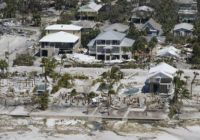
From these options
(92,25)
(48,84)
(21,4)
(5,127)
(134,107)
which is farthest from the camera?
(21,4)

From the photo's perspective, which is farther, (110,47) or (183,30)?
(183,30)

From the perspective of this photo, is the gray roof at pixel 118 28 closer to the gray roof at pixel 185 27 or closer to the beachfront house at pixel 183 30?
the beachfront house at pixel 183 30

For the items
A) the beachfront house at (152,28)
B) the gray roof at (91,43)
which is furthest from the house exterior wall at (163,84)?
the beachfront house at (152,28)

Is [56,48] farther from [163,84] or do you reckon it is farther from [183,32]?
[183,32]

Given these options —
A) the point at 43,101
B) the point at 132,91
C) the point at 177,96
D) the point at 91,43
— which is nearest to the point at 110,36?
the point at 91,43

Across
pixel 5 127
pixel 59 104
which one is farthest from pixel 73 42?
pixel 5 127

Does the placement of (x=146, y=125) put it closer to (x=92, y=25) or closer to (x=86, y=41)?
(x=86, y=41)

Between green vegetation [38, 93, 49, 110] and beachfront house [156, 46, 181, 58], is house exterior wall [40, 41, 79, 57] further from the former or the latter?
green vegetation [38, 93, 49, 110]
